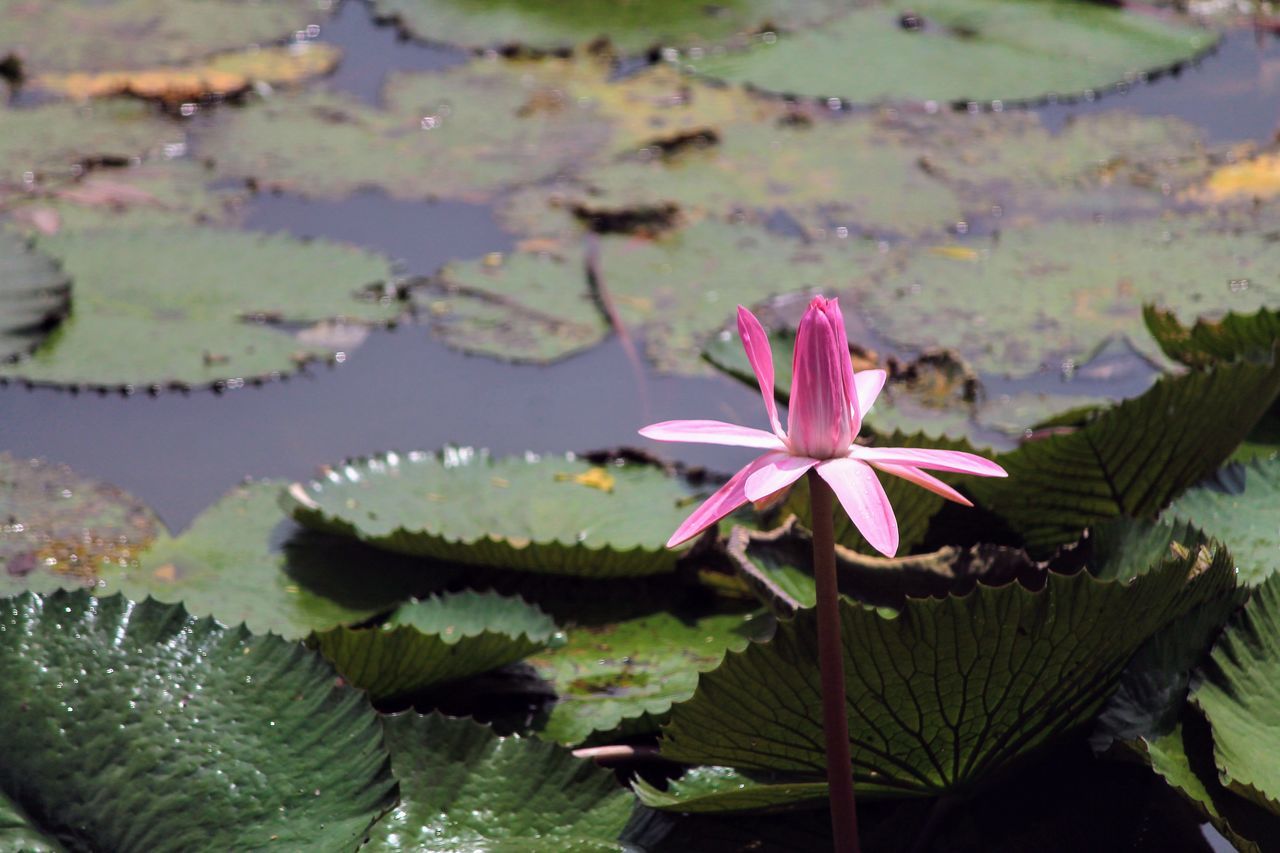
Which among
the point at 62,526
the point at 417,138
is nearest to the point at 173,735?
the point at 62,526

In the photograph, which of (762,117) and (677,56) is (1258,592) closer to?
(762,117)

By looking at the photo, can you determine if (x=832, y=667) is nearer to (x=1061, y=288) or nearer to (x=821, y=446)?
(x=821, y=446)

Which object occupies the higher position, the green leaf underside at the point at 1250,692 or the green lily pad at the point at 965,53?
the green leaf underside at the point at 1250,692

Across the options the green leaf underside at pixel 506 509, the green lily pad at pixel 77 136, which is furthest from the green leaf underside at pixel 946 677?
the green lily pad at pixel 77 136

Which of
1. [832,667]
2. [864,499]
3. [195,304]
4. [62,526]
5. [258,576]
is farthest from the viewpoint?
[195,304]

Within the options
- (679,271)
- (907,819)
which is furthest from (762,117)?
(907,819)

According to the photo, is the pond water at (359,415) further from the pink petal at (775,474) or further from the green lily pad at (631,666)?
the pink petal at (775,474)

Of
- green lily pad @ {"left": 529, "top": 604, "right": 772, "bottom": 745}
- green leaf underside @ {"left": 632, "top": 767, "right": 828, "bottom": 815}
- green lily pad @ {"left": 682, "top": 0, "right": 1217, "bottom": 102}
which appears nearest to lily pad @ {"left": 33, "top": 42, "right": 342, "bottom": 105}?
green lily pad @ {"left": 682, "top": 0, "right": 1217, "bottom": 102}
